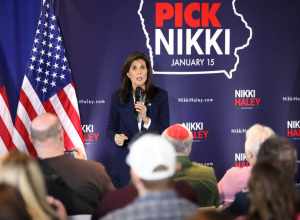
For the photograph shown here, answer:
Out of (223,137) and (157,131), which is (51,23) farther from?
(223,137)

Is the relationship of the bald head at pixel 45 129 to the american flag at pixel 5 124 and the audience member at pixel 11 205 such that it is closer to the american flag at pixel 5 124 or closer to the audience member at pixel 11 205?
the audience member at pixel 11 205

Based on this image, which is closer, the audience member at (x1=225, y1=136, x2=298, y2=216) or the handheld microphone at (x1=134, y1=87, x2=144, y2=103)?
the audience member at (x1=225, y1=136, x2=298, y2=216)

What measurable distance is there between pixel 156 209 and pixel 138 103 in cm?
295

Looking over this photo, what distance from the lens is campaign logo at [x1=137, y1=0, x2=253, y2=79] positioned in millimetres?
6438

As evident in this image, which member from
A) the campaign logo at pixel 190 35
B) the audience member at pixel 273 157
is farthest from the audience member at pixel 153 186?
the campaign logo at pixel 190 35

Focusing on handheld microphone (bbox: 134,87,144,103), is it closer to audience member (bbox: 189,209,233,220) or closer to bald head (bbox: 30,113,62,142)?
bald head (bbox: 30,113,62,142)

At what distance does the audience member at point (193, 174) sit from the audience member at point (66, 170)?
0.48 meters

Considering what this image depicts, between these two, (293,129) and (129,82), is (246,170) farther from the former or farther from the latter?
(293,129)

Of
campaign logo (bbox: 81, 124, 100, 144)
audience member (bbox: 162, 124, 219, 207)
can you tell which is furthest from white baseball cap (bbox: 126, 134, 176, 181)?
campaign logo (bbox: 81, 124, 100, 144)

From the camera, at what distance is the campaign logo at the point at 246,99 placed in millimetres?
6617

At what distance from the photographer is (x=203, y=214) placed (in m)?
2.20

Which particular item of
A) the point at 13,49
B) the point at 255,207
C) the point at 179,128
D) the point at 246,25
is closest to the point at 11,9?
the point at 13,49

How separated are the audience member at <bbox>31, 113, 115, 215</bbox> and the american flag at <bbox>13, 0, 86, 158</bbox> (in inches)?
94.7

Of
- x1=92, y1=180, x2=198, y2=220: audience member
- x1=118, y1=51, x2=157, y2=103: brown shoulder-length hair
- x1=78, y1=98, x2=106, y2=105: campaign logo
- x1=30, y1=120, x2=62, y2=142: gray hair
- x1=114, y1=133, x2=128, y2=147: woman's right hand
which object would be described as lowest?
x1=114, y1=133, x2=128, y2=147: woman's right hand
